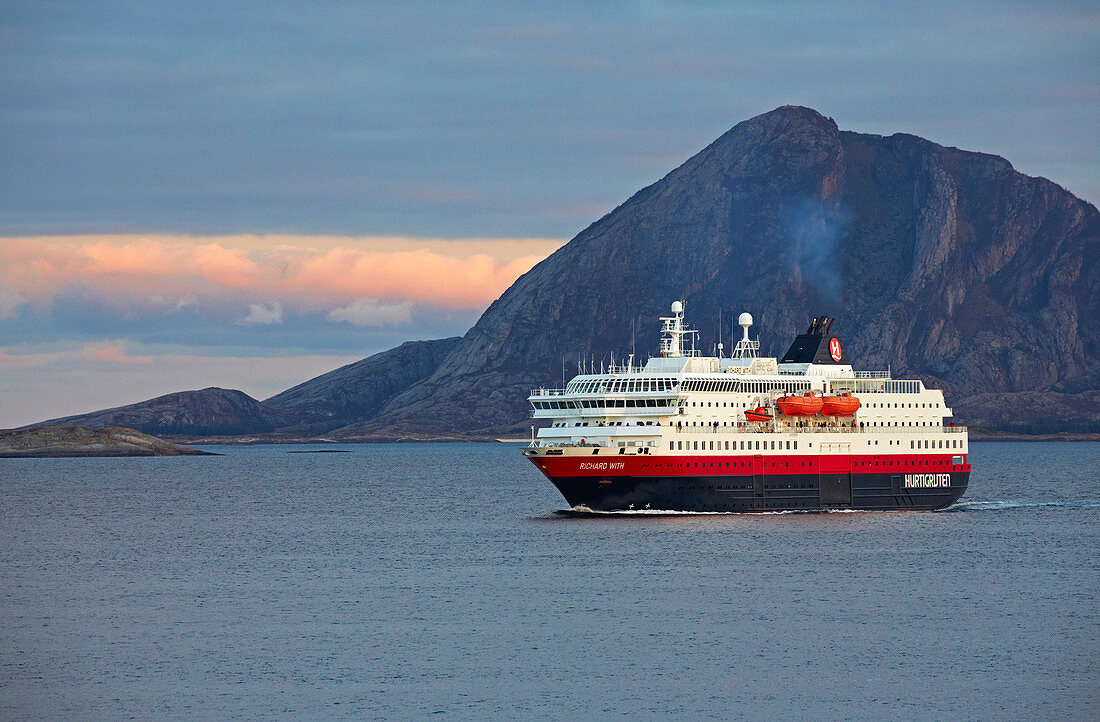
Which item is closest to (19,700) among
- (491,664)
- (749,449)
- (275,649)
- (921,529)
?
(275,649)

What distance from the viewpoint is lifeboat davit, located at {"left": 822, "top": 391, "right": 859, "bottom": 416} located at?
277 feet

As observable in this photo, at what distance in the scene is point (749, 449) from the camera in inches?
3184

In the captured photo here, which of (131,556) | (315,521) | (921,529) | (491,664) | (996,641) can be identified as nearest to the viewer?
(491,664)

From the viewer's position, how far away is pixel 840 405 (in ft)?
277

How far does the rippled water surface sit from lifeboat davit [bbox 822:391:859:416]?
6.19m

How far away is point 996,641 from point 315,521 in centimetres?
5843

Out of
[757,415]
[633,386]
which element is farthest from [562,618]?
[757,415]

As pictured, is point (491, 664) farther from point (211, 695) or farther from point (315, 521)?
point (315, 521)

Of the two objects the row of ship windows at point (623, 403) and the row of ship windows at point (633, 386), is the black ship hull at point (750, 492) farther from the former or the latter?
the row of ship windows at point (633, 386)

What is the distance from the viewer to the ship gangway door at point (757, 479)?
80.9 metres

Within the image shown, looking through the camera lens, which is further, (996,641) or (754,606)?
(754,606)

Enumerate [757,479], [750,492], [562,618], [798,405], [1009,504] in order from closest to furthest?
[562,618] < [750,492] < [757,479] < [798,405] < [1009,504]

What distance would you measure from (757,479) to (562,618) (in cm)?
3010

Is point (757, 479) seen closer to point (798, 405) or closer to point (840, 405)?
point (798, 405)
